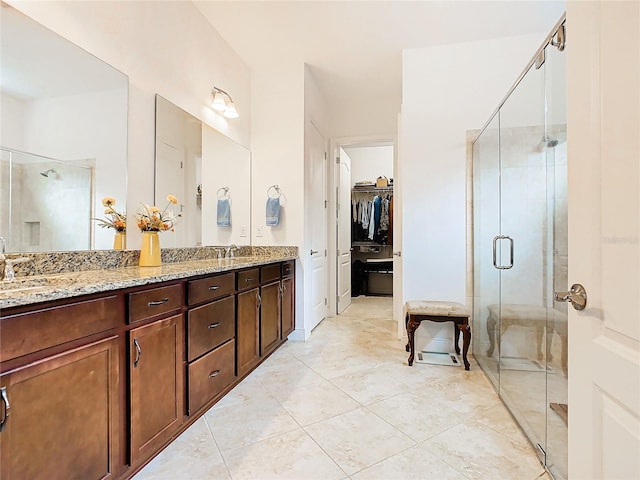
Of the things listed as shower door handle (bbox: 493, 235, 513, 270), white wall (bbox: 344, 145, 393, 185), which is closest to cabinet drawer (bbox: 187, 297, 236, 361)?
shower door handle (bbox: 493, 235, 513, 270)

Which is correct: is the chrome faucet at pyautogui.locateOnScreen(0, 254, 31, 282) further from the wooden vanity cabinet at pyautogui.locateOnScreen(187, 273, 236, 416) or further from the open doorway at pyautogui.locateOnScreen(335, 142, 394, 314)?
the open doorway at pyautogui.locateOnScreen(335, 142, 394, 314)

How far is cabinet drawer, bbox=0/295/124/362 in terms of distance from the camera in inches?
36.7

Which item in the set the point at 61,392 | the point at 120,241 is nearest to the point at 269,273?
the point at 120,241

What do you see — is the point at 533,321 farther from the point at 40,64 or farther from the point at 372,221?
the point at 372,221

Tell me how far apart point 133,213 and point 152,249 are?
0.85 ft

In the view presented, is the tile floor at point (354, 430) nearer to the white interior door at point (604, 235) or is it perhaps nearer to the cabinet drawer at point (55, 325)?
the cabinet drawer at point (55, 325)

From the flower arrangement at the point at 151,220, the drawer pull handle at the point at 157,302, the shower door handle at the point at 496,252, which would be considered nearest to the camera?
the drawer pull handle at the point at 157,302

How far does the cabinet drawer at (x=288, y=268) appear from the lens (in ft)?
10.4

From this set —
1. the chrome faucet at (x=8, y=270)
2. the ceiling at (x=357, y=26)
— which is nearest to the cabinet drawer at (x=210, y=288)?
the chrome faucet at (x=8, y=270)

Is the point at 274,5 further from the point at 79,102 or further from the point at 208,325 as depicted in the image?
the point at 208,325

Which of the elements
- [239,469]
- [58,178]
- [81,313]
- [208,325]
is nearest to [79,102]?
[58,178]

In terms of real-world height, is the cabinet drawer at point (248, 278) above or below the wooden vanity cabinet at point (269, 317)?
above

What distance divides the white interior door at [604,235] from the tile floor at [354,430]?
0.86m

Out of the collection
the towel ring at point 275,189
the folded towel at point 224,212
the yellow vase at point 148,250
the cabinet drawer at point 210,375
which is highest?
the towel ring at point 275,189
